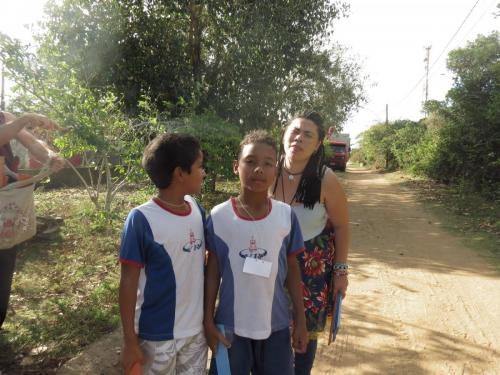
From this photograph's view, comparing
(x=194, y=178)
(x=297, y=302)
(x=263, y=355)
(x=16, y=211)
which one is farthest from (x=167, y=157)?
(x=16, y=211)

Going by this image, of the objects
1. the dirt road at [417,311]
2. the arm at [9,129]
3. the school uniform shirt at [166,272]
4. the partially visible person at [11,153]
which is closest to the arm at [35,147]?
the partially visible person at [11,153]

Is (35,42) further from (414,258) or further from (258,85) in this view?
(414,258)

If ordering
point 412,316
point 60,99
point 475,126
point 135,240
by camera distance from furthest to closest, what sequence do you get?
point 475,126 < point 60,99 < point 412,316 < point 135,240

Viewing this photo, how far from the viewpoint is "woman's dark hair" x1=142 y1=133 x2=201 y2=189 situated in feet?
5.75

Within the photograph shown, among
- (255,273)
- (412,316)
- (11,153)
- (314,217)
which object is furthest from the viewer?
(412,316)

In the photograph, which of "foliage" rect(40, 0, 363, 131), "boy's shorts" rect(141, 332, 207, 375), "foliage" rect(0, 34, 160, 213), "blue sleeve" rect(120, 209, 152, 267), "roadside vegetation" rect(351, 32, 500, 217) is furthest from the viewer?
"roadside vegetation" rect(351, 32, 500, 217)

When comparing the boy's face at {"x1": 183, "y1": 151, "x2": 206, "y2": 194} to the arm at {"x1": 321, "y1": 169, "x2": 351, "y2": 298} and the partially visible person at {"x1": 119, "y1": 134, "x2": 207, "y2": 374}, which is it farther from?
the arm at {"x1": 321, "y1": 169, "x2": 351, "y2": 298}

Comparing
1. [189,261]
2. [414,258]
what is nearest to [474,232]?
[414,258]

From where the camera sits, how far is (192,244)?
1.76 meters

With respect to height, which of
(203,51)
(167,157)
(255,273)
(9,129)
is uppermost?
(203,51)

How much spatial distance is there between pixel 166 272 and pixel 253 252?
38 centimetres

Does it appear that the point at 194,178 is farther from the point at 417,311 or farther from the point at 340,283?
the point at 417,311

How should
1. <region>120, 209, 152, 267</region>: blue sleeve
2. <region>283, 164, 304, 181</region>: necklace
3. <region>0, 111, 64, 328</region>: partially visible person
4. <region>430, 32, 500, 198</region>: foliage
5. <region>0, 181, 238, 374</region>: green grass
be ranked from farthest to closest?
<region>430, 32, 500, 198</region>: foliage, <region>0, 181, 238, 374</region>: green grass, <region>0, 111, 64, 328</region>: partially visible person, <region>283, 164, 304, 181</region>: necklace, <region>120, 209, 152, 267</region>: blue sleeve

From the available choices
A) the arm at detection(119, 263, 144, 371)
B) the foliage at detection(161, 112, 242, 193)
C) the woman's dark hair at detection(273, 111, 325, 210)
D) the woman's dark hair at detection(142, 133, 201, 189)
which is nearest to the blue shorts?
the arm at detection(119, 263, 144, 371)
